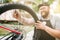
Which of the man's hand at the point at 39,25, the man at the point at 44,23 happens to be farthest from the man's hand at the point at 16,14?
the man's hand at the point at 39,25

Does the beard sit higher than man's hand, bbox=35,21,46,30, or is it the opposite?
the beard

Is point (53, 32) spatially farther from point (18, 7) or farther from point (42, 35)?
point (18, 7)

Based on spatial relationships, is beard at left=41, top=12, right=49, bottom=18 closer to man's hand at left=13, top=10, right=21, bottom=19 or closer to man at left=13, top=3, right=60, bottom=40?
man at left=13, top=3, right=60, bottom=40

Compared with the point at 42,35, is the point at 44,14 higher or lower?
higher

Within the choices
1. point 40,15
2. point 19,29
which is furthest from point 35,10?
point 19,29

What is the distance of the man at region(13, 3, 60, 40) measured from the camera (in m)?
0.96

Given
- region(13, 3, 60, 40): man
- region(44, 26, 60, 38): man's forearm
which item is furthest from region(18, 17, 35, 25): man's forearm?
region(44, 26, 60, 38): man's forearm

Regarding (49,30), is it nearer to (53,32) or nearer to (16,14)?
(53,32)

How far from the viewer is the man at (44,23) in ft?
3.15

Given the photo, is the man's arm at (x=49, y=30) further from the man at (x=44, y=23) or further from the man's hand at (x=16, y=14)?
the man's hand at (x=16, y=14)

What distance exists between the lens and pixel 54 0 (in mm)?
975

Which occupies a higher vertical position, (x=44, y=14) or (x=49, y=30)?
(x=44, y=14)

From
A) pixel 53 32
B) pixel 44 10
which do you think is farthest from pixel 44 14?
pixel 53 32

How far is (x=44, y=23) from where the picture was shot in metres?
0.96
